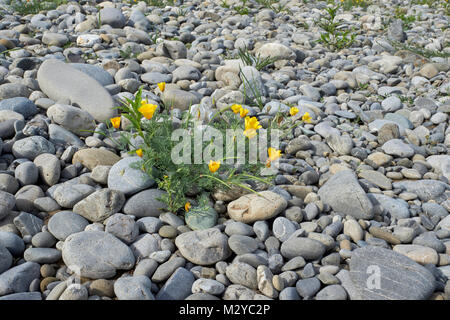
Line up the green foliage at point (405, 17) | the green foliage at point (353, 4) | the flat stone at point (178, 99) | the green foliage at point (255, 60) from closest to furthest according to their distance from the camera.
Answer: the flat stone at point (178, 99) → the green foliage at point (255, 60) → the green foliage at point (405, 17) → the green foliage at point (353, 4)

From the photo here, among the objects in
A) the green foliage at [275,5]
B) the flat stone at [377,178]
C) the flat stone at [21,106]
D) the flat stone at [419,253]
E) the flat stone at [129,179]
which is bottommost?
the flat stone at [377,178]

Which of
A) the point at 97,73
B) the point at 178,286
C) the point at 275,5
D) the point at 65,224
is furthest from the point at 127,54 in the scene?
the point at 275,5

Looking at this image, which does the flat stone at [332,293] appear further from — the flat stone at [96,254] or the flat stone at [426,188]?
the flat stone at [426,188]

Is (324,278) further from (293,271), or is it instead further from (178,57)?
(178,57)

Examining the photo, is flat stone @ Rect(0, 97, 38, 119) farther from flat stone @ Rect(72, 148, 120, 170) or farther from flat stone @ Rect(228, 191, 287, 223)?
flat stone @ Rect(228, 191, 287, 223)

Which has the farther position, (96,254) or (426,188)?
(426,188)

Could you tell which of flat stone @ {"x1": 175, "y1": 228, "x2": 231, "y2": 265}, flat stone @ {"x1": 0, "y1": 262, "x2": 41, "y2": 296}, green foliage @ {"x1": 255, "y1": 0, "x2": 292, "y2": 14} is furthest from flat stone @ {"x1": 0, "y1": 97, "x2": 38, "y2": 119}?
green foliage @ {"x1": 255, "y1": 0, "x2": 292, "y2": 14}

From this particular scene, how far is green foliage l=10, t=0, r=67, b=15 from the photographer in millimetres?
6086

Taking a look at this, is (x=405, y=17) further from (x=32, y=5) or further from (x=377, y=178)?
(x=32, y=5)

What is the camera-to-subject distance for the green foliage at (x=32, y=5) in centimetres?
609

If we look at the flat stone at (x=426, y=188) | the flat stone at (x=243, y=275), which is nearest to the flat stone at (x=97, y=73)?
the flat stone at (x=243, y=275)

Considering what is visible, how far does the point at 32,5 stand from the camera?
6.17m

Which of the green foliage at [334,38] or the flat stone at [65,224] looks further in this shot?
the green foliage at [334,38]

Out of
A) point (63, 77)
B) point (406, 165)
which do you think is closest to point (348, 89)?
point (406, 165)
